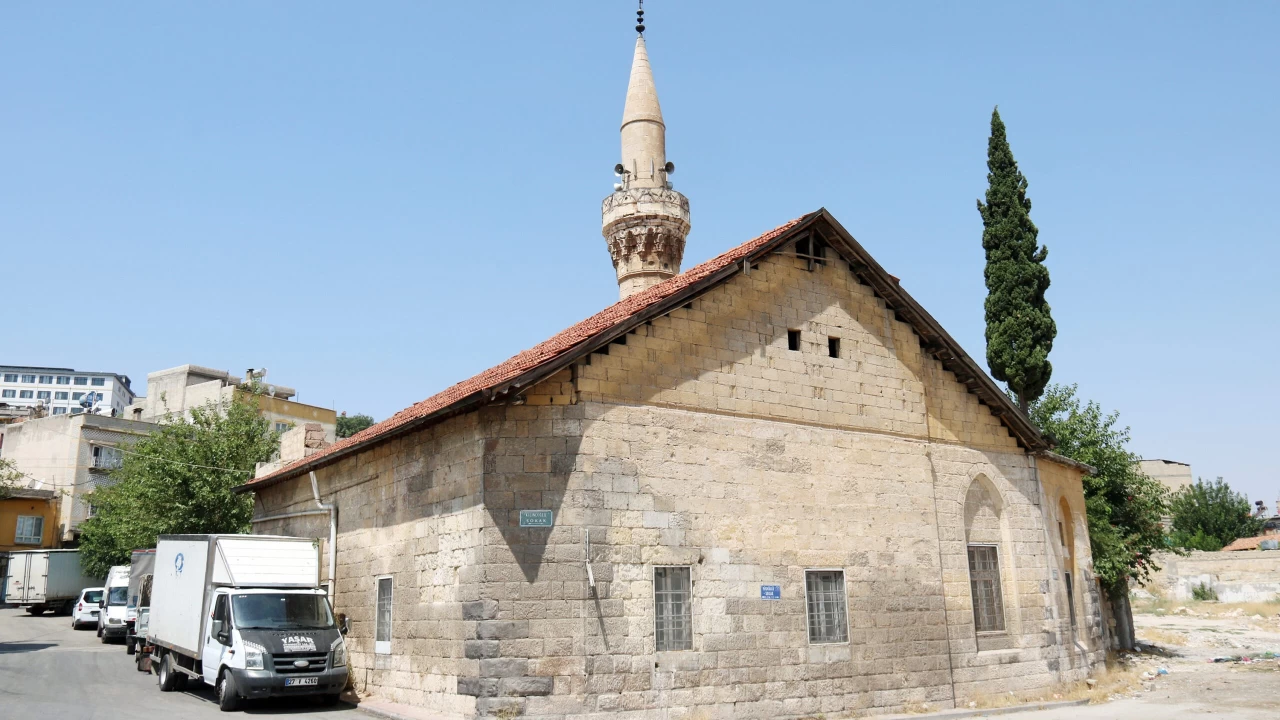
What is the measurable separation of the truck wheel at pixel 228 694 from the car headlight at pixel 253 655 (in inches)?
13.3

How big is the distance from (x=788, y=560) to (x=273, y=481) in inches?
473

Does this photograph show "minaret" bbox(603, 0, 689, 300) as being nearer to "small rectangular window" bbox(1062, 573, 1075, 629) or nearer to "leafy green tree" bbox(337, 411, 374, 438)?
"small rectangular window" bbox(1062, 573, 1075, 629)

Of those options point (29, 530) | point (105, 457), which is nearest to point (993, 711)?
point (29, 530)

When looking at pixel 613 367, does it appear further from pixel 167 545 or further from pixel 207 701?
pixel 167 545

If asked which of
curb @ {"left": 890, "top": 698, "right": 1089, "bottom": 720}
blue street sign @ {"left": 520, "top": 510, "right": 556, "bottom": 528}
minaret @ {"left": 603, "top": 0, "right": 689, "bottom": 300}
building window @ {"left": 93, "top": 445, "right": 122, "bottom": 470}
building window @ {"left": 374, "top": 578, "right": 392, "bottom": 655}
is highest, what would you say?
minaret @ {"left": 603, "top": 0, "right": 689, "bottom": 300}

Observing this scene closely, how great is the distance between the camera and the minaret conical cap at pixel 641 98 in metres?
26.7

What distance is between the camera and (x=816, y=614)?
14.5m

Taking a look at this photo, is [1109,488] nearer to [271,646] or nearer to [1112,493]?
[1112,493]

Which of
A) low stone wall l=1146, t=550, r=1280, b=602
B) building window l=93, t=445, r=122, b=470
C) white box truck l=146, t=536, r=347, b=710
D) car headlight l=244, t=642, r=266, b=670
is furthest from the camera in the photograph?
building window l=93, t=445, r=122, b=470

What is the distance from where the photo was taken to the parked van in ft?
88.9

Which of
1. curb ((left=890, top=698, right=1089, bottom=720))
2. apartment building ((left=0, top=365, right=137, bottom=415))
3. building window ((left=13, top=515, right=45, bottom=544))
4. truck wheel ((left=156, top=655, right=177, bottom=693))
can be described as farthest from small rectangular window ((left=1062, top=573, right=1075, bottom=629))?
apartment building ((left=0, top=365, right=137, bottom=415))

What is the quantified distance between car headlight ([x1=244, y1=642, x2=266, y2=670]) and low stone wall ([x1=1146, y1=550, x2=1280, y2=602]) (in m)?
41.3

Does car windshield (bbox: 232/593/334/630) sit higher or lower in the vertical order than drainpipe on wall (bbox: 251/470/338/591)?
lower

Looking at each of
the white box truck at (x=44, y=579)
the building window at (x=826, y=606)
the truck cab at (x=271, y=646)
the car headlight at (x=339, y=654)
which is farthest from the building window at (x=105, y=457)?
the building window at (x=826, y=606)
